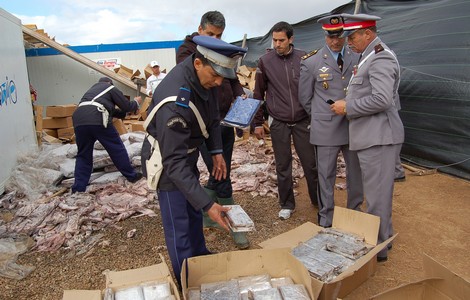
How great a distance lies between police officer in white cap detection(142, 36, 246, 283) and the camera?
7.15ft

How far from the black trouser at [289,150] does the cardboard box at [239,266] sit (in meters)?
1.84

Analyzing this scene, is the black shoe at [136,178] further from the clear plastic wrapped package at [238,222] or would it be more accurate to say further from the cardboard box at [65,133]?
the cardboard box at [65,133]

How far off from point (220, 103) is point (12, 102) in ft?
13.2

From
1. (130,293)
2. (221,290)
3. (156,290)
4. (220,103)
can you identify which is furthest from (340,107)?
(130,293)

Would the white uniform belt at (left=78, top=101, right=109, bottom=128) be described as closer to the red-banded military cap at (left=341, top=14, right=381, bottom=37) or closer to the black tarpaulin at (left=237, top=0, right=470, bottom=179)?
the red-banded military cap at (left=341, top=14, right=381, bottom=37)

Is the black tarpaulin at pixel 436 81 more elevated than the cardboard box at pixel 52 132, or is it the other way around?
the black tarpaulin at pixel 436 81

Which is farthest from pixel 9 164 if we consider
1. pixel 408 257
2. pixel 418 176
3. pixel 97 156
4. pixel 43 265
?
pixel 418 176

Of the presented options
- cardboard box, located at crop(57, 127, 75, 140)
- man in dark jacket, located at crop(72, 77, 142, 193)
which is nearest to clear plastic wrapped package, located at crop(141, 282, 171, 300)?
man in dark jacket, located at crop(72, 77, 142, 193)

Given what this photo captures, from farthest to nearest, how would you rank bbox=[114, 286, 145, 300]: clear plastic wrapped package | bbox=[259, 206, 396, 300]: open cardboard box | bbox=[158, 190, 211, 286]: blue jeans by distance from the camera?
bbox=[259, 206, 396, 300]: open cardboard box < bbox=[158, 190, 211, 286]: blue jeans < bbox=[114, 286, 145, 300]: clear plastic wrapped package

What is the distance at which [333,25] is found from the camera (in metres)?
3.26

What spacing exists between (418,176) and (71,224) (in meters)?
4.82

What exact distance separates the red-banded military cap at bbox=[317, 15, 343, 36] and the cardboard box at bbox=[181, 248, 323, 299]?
6.39ft

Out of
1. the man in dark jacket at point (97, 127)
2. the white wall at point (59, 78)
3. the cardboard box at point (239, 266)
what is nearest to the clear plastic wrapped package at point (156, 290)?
the cardboard box at point (239, 266)

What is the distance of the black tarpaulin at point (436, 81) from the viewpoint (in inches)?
209
